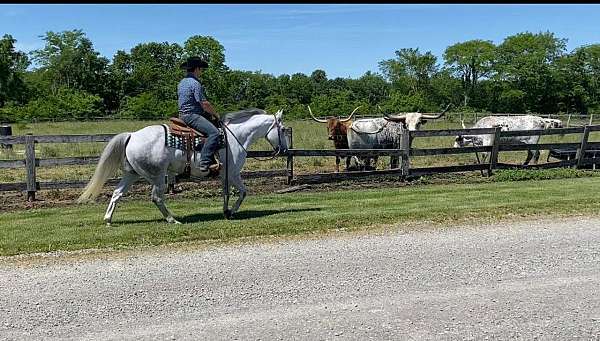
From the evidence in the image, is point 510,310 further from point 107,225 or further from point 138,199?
point 138,199

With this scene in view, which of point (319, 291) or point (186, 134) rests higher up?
point (186, 134)

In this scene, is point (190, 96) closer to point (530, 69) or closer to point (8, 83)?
point (8, 83)

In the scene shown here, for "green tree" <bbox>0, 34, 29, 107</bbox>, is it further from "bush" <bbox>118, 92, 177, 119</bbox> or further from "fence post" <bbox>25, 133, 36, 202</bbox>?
"fence post" <bbox>25, 133, 36, 202</bbox>

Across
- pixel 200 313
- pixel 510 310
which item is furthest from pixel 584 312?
pixel 200 313

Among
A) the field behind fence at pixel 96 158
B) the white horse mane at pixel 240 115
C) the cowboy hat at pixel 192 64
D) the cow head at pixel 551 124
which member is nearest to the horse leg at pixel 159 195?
the white horse mane at pixel 240 115

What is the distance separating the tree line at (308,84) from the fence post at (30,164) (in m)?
55.3

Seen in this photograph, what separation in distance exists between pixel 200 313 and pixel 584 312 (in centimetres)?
368

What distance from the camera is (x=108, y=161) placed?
32.2 feet

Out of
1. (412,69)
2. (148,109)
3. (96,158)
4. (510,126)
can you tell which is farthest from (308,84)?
(96,158)

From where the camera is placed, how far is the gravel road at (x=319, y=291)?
5293mm

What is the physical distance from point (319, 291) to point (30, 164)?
8.60 metres

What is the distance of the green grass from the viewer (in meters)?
8.73

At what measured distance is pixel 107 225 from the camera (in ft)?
31.5

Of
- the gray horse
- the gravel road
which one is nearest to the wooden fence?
the gray horse
